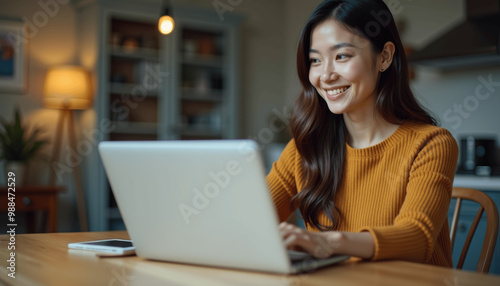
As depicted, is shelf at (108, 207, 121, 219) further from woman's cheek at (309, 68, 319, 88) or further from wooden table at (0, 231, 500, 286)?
wooden table at (0, 231, 500, 286)

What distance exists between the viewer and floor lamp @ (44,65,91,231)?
13.8 ft

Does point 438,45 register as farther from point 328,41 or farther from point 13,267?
point 13,267

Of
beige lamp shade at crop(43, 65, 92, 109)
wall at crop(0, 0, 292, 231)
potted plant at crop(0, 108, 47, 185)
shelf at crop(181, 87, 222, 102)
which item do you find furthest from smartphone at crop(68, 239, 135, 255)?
shelf at crop(181, 87, 222, 102)

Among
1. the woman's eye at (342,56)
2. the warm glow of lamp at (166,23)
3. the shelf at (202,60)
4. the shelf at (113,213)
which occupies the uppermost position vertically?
the shelf at (202,60)

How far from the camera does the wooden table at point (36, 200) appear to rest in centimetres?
387

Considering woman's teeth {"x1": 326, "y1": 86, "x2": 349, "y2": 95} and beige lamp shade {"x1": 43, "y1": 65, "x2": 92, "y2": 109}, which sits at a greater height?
beige lamp shade {"x1": 43, "y1": 65, "x2": 92, "y2": 109}

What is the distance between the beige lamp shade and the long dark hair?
9.96 feet

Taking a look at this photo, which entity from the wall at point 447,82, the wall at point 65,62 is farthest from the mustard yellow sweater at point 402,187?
the wall at point 65,62

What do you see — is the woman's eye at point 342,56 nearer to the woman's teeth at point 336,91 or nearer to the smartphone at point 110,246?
the woman's teeth at point 336,91

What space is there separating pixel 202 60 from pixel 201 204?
4123mm

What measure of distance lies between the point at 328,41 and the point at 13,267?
3.00 feet

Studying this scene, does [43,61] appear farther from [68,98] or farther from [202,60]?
[202,60]

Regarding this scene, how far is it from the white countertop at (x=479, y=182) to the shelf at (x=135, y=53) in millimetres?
2749

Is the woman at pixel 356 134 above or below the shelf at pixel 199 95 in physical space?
below
